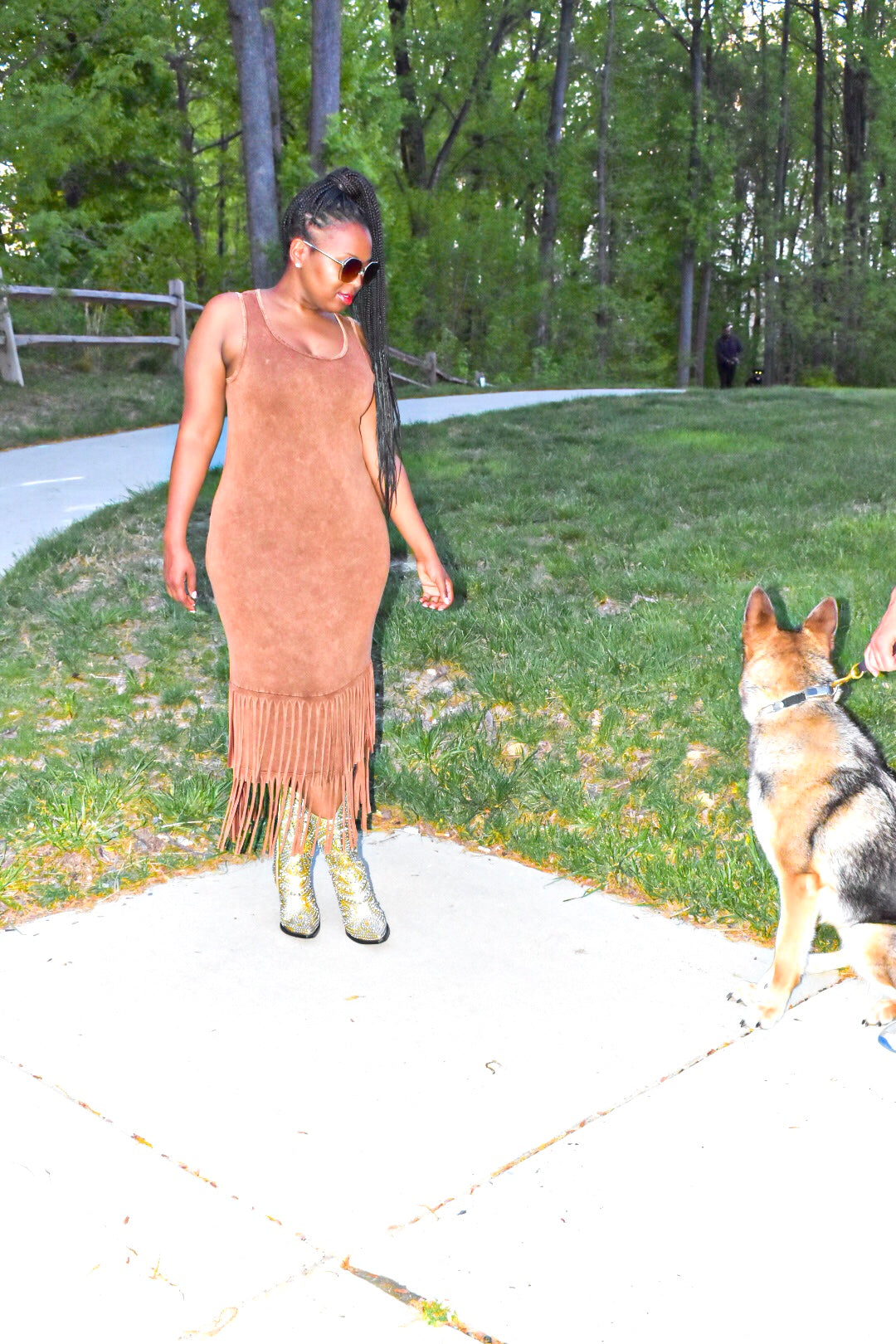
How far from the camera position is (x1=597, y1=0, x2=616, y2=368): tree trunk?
34469 mm

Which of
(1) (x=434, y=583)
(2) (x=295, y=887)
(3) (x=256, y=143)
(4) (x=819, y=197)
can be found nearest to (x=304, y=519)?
(1) (x=434, y=583)

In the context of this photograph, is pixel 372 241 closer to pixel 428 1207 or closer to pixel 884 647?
pixel 884 647

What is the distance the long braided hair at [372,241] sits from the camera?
11.0 ft

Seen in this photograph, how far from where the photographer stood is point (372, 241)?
350 centimetres

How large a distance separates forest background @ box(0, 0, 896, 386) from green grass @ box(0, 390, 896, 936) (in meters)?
8.52

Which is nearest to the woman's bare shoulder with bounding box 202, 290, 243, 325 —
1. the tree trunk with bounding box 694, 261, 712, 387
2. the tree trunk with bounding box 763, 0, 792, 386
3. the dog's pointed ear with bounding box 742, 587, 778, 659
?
the dog's pointed ear with bounding box 742, 587, 778, 659

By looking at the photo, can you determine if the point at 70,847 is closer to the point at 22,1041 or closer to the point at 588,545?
the point at 22,1041

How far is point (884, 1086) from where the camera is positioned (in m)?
2.97

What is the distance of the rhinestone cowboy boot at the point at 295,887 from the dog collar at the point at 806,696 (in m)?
1.50

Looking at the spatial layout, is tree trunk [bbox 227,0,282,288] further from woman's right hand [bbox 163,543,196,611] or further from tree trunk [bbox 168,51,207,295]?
woman's right hand [bbox 163,543,196,611]

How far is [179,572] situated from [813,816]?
195 cm

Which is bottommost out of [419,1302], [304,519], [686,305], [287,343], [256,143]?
[419,1302]

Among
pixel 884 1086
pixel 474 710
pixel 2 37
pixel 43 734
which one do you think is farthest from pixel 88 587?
pixel 2 37

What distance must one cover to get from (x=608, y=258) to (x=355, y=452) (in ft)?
115
